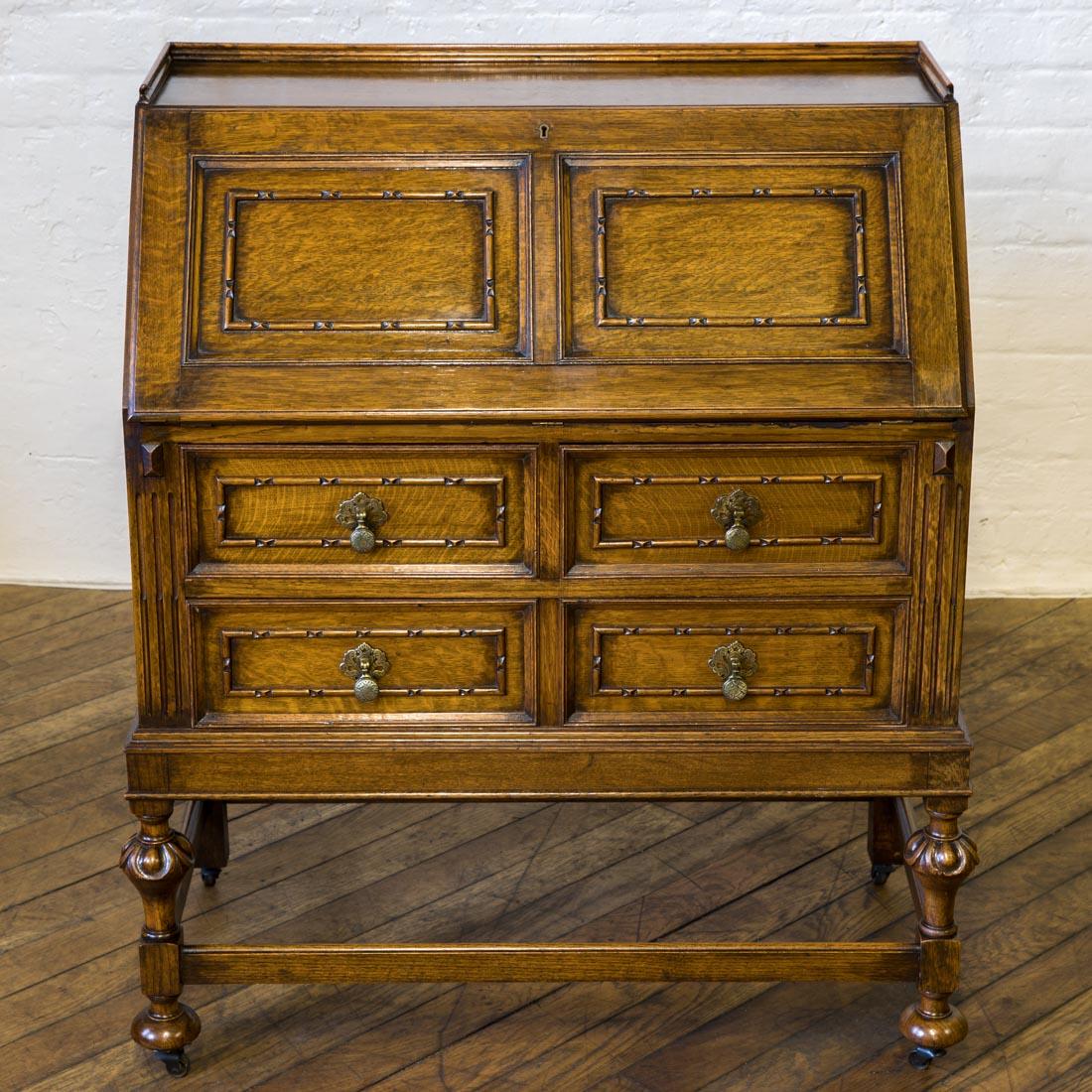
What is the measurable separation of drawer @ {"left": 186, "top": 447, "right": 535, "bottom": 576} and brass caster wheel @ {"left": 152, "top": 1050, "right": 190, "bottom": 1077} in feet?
2.70

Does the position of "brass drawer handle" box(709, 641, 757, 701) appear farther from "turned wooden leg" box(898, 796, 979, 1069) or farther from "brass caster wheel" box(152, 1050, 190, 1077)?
"brass caster wheel" box(152, 1050, 190, 1077)

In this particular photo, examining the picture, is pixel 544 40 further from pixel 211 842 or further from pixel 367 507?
pixel 211 842

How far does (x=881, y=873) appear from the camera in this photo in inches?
125

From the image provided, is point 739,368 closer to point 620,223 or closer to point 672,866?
point 620,223

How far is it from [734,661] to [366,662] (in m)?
0.55

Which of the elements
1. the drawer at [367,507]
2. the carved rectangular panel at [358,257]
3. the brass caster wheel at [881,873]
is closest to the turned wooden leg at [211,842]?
the drawer at [367,507]

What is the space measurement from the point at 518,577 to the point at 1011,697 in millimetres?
1804

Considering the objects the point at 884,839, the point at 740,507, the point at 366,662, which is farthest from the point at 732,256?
the point at 884,839

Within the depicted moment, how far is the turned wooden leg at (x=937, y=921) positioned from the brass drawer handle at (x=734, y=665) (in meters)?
0.35

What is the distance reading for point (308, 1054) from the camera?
9.02 feet

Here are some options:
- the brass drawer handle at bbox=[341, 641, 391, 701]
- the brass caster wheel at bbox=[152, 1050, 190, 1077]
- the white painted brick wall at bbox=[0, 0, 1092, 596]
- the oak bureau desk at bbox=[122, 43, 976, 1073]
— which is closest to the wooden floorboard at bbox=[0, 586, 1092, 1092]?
the brass caster wheel at bbox=[152, 1050, 190, 1077]

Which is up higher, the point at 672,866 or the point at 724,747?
the point at 724,747

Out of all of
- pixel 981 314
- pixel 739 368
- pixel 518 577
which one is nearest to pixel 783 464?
pixel 739 368

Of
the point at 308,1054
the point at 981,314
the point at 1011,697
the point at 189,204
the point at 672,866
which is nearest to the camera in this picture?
the point at 189,204
